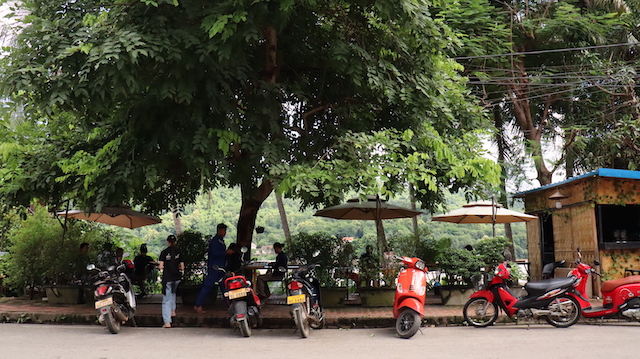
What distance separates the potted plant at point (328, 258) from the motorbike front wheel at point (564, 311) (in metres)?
4.13

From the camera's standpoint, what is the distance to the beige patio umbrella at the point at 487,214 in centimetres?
1495

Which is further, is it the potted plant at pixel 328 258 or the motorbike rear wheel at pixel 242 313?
the potted plant at pixel 328 258

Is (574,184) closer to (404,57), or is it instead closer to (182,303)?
(404,57)

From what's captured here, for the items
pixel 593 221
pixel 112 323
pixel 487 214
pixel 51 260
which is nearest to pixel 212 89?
pixel 112 323

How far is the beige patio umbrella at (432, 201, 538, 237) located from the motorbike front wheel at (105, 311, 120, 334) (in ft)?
29.5

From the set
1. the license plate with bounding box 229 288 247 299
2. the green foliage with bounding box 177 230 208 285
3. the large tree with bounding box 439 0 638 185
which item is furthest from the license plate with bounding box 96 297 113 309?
the large tree with bounding box 439 0 638 185

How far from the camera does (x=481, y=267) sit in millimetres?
11875

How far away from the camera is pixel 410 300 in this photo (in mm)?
8953

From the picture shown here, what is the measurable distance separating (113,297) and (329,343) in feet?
12.7

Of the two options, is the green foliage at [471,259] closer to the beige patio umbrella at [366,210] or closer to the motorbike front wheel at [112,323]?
the beige patio umbrella at [366,210]

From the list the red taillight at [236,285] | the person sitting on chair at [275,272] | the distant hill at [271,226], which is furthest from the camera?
the distant hill at [271,226]

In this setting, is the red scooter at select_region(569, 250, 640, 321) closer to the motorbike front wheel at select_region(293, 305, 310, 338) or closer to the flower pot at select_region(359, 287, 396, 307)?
the flower pot at select_region(359, 287, 396, 307)

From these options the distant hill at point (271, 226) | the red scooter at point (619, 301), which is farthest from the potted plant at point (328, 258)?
the distant hill at point (271, 226)

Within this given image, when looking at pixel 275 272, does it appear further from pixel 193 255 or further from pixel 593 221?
pixel 593 221
